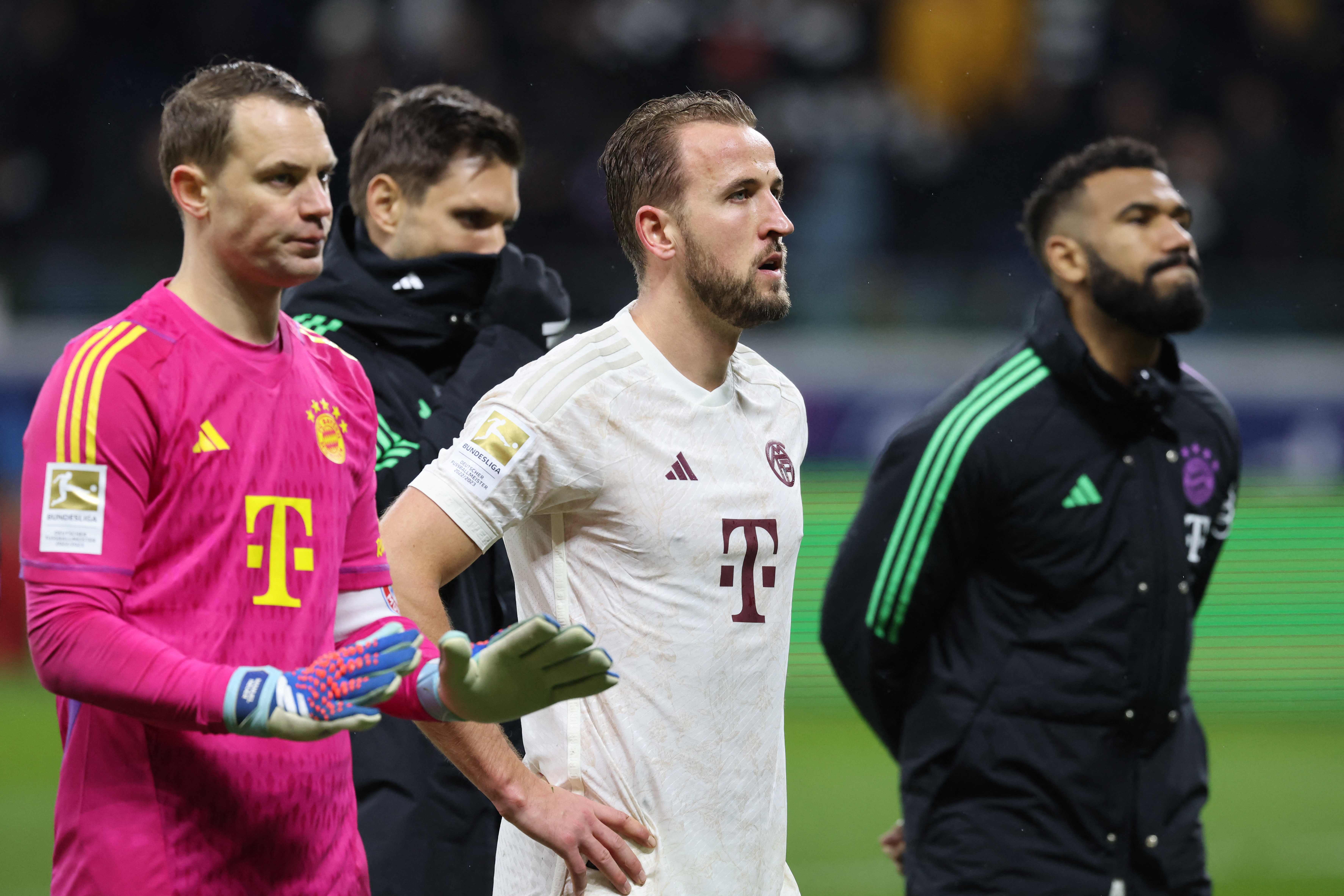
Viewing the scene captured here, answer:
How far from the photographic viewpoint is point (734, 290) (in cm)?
321

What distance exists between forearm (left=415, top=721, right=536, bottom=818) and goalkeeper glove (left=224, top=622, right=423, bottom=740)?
53 centimetres

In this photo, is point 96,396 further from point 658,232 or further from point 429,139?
point 429,139

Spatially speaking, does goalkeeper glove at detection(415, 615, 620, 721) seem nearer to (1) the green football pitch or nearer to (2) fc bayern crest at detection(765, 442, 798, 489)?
(2) fc bayern crest at detection(765, 442, 798, 489)

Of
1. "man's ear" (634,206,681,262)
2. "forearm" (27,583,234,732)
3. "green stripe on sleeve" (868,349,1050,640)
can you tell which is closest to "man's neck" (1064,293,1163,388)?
"green stripe on sleeve" (868,349,1050,640)

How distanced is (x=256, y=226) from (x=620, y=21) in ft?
45.1

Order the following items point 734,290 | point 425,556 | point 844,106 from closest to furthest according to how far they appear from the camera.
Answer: point 425,556
point 734,290
point 844,106

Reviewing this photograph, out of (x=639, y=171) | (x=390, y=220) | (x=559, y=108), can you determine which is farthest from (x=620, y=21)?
(x=639, y=171)

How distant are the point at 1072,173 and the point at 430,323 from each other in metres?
1.92

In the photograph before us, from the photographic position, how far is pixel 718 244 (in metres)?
3.23

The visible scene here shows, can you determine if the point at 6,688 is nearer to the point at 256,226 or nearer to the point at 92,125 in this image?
the point at 92,125

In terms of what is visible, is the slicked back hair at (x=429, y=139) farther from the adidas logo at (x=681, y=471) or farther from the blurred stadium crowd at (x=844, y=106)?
the blurred stadium crowd at (x=844, y=106)

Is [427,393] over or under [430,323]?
under

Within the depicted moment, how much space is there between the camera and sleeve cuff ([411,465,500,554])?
9.91 ft

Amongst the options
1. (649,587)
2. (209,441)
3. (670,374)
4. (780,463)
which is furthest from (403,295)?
(209,441)
